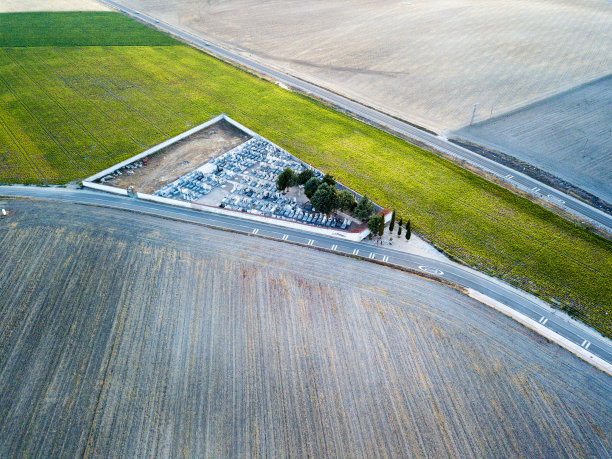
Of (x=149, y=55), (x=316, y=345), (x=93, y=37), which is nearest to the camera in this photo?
(x=316, y=345)

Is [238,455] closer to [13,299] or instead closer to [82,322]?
[82,322]

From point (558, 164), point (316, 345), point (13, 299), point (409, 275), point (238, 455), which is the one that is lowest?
point (13, 299)

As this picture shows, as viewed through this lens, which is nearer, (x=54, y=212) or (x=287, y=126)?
(x=54, y=212)

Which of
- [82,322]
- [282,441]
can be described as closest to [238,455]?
[282,441]

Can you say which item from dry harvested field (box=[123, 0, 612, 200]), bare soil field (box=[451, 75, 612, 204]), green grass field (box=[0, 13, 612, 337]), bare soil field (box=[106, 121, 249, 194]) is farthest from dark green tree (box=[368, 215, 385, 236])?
dry harvested field (box=[123, 0, 612, 200])

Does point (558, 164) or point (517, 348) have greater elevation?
point (558, 164)

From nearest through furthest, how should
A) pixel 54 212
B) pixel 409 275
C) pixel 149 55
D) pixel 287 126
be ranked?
pixel 409 275
pixel 54 212
pixel 287 126
pixel 149 55

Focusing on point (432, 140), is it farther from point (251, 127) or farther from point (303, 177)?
point (251, 127)
